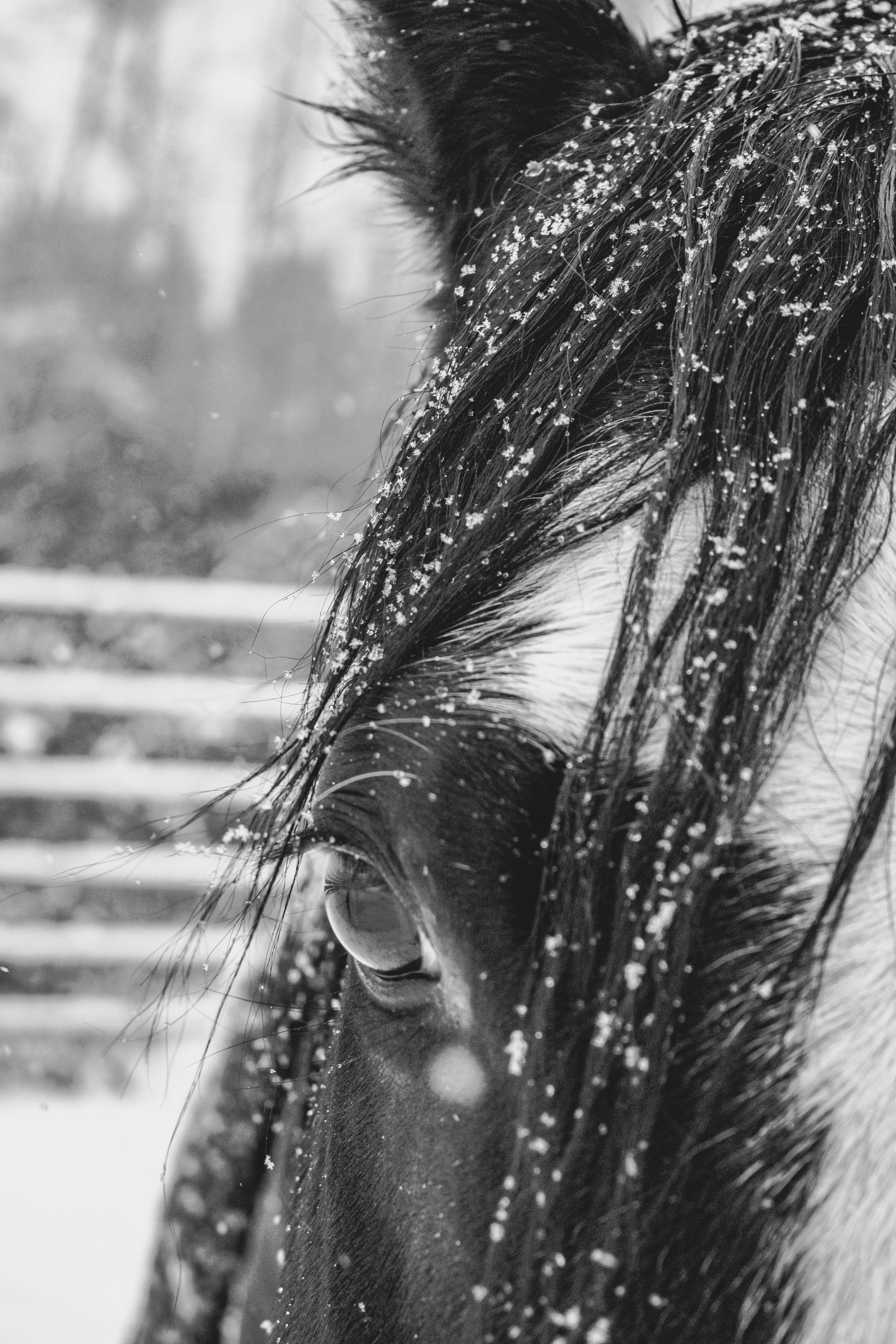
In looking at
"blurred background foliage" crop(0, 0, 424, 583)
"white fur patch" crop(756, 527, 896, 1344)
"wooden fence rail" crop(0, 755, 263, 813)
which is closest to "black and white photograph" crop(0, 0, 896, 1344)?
"white fur patch" crop(756, 527, 896, 1344)

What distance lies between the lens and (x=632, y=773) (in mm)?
516

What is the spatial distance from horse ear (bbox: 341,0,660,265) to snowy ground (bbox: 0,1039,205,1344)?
160cm

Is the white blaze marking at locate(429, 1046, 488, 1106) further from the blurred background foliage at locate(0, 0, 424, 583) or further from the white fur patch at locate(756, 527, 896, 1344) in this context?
the blurred background foliage at locate(0, 0, 424, 583)

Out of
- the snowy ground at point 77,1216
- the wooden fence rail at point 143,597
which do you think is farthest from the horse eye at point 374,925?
the wooden fence rail at point 143,597

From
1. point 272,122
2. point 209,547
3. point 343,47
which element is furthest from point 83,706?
point 272,122

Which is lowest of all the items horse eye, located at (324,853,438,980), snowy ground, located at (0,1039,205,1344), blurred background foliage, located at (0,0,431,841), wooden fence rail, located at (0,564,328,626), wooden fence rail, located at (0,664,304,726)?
snowy ground, located at (0,1039,205,1344)

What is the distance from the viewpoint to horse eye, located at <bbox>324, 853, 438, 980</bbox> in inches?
23.7

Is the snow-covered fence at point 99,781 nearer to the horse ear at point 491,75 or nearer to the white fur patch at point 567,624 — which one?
the horse ear at point 491,75

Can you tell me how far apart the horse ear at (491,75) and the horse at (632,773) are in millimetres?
26

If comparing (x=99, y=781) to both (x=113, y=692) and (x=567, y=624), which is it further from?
(x=567, y=624)

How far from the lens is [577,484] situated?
0.62m

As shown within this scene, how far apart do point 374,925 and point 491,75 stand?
62 cm

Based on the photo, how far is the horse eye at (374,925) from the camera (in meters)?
0.60

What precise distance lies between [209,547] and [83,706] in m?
1.70
